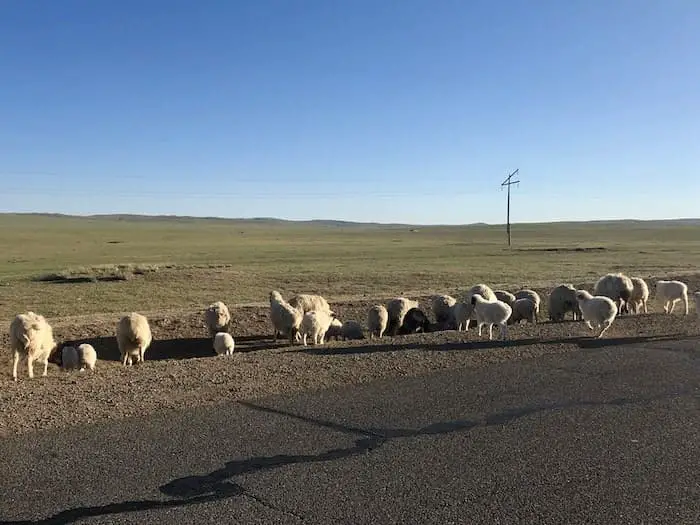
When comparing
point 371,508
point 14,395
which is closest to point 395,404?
point 371,508

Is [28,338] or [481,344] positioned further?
[481,344]

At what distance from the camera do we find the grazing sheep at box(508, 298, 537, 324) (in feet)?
73.0

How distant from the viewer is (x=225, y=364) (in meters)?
12.5

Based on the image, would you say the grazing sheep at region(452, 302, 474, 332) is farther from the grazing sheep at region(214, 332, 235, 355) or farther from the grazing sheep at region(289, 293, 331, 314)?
the grazing sheep at region(214, 332, 235, 355)

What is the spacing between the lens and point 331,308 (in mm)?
24688

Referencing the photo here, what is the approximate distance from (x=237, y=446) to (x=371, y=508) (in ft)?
7.22

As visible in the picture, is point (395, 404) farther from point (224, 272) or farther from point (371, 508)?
point (224, 272)

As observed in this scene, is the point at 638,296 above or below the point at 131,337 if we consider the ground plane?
above

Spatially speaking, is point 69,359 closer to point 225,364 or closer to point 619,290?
point 225,364

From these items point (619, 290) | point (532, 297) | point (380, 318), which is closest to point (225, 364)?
point (380, 318)

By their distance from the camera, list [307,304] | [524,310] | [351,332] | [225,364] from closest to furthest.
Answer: [225,364] < [351,332] < [307,304] < [524,310]

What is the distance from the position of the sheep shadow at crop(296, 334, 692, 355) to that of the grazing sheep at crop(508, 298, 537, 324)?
6241 mm

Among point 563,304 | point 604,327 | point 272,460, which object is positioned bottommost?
point 272,460

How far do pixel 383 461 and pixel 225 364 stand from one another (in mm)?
5753
